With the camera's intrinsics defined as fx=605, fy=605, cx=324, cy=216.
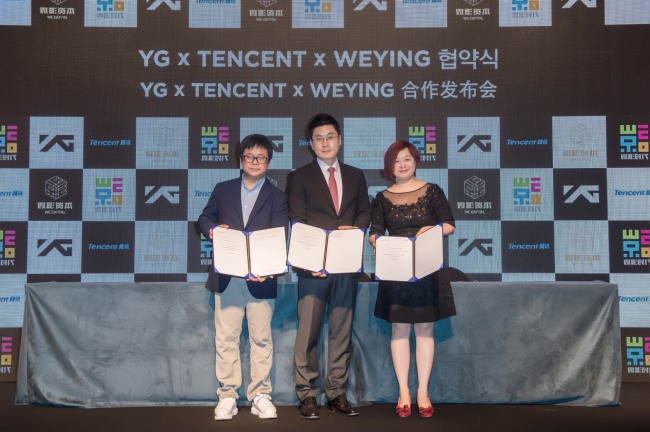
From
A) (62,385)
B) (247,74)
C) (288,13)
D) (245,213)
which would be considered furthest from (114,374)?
(288,13)

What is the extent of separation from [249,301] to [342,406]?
0.74 metres

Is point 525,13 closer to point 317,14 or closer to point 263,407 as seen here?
point 317,14

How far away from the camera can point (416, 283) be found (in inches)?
A: 126

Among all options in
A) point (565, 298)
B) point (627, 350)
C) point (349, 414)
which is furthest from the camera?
point (627, 350)

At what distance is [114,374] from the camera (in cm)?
336

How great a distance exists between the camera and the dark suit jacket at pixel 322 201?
A: 3.24 meters

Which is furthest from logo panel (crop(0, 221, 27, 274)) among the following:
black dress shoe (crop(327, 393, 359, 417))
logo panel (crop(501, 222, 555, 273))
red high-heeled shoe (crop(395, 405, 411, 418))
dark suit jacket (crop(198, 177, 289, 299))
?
logo panel (crop(501, 222, 555, 273))

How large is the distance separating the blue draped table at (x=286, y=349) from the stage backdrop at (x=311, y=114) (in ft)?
3.88

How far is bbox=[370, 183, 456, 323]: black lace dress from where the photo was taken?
3162mm

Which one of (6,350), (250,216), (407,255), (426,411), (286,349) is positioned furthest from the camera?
(6,350)

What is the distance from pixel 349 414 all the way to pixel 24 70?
3592mm

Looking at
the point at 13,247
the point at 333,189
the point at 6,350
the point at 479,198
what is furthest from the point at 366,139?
the point at 6,350

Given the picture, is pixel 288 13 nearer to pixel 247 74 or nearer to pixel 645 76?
pixel 247 74

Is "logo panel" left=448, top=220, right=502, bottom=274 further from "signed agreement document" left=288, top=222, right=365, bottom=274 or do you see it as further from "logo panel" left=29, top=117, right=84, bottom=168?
"logo panel" left=29, top=117, right=84, bottom=168
